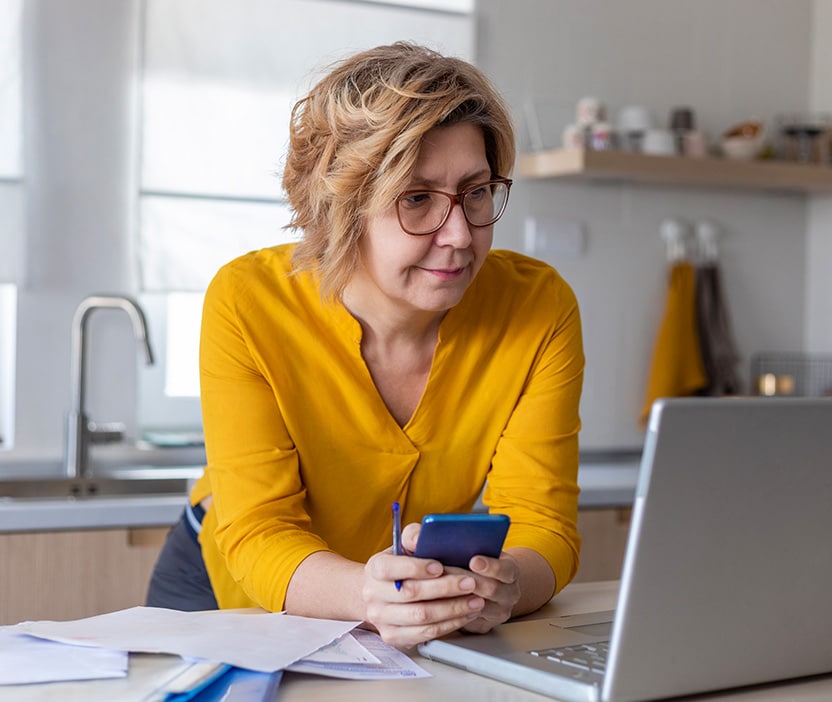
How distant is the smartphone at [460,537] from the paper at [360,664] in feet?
0.32

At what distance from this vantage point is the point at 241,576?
135cm

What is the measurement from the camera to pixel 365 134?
138cm

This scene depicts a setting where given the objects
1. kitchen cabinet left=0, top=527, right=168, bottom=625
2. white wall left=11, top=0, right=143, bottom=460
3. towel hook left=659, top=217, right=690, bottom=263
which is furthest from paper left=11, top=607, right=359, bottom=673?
towel hook left=659, top=217, right=690, bottom=263

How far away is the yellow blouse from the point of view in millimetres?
1397

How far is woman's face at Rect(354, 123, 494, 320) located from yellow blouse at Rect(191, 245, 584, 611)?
14 cm

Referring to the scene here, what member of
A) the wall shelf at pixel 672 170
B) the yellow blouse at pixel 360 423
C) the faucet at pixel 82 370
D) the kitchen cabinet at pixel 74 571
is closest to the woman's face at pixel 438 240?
the yellow blouse at pixel 360 423

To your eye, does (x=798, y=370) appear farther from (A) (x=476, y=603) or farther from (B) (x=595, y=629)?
(A) (x=476, y=603)

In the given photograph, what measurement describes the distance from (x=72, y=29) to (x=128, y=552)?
1195mm

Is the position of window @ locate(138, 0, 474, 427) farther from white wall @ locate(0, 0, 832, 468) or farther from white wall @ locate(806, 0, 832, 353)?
white wall @ locate(806, 0, 832, 353)

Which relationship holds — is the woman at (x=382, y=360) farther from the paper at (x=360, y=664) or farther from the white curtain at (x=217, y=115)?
the white curtain at (x=217, y=115)

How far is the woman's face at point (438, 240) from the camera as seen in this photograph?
1374 millimetres

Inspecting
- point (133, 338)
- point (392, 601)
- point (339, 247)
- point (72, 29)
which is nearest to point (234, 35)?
point (72, 29)

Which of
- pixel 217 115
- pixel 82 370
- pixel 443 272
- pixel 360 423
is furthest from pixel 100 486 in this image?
pixel 443 272

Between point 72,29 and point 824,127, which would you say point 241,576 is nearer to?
point 72,29
